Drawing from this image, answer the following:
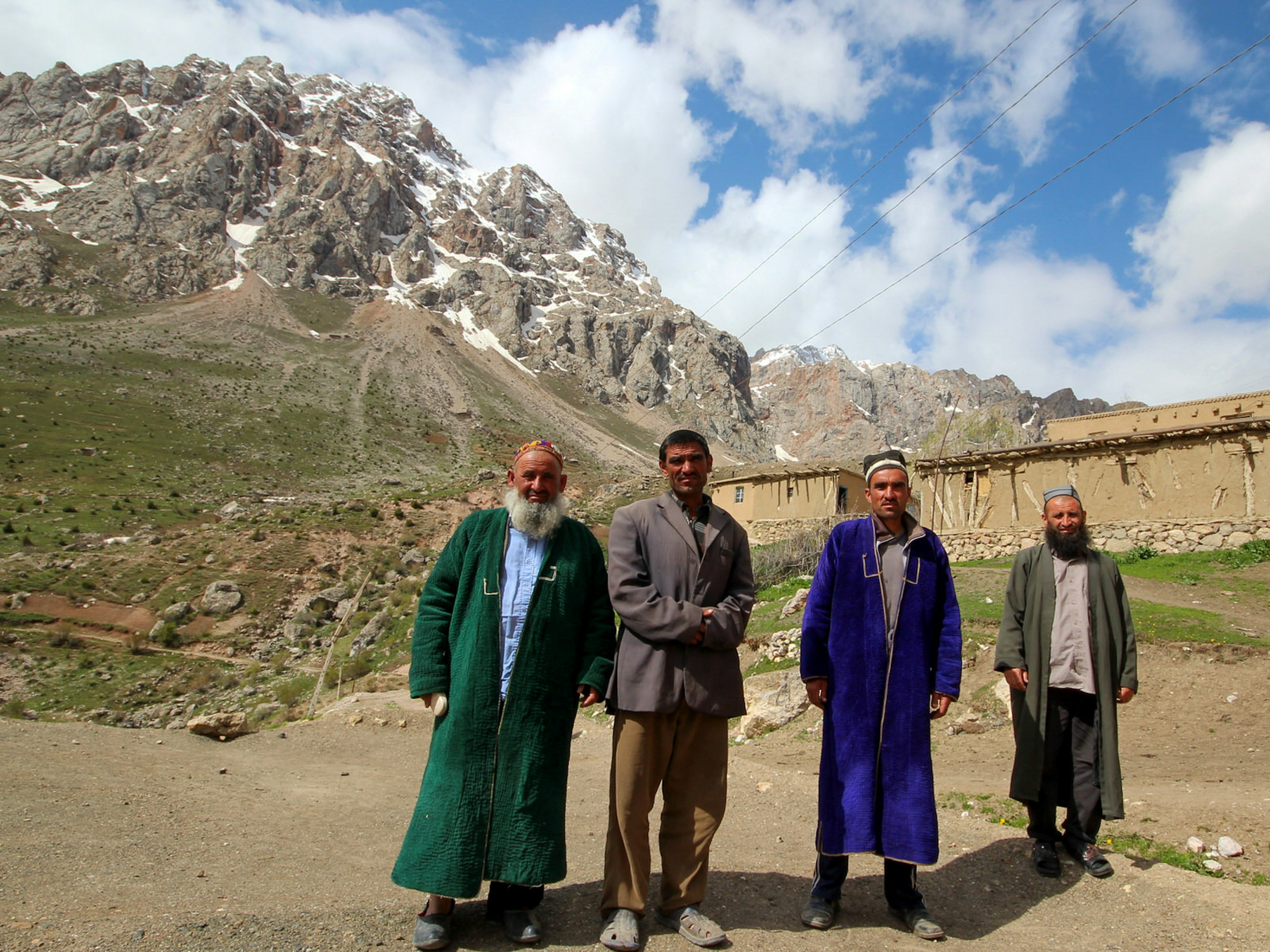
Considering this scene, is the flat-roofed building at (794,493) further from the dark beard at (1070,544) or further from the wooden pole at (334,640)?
the dark beard at (1070,544)

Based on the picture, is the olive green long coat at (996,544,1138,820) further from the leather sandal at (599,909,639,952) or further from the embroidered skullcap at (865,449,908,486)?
the leather sandal at (599,909,639,952)

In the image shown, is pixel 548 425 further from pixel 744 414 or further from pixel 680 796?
pixel 680 796

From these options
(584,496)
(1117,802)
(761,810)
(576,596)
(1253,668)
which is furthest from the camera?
(584,496)

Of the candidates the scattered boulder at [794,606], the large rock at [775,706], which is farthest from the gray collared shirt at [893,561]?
the scattered boulder at [794,606]

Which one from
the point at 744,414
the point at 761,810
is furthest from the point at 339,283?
the point at 761,810

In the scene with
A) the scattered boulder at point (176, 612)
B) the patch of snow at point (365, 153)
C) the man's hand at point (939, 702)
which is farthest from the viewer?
the patch of snow at point (365, 153)

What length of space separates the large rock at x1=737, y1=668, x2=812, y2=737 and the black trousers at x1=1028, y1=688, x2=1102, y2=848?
4740 millimetres

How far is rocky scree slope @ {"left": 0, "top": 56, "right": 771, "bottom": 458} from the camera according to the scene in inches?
3273

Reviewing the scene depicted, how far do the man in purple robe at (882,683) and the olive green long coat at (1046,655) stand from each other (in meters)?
0.90

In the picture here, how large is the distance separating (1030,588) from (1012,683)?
1.86 feet

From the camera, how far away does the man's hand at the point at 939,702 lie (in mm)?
3420

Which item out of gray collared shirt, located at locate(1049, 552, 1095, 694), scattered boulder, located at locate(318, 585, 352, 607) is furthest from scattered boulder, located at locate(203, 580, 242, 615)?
gray collared shirt, located at locate(1049, 552, 1095, 694)

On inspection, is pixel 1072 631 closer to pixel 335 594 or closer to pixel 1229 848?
pixel 1229 848

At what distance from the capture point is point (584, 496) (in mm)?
41781
